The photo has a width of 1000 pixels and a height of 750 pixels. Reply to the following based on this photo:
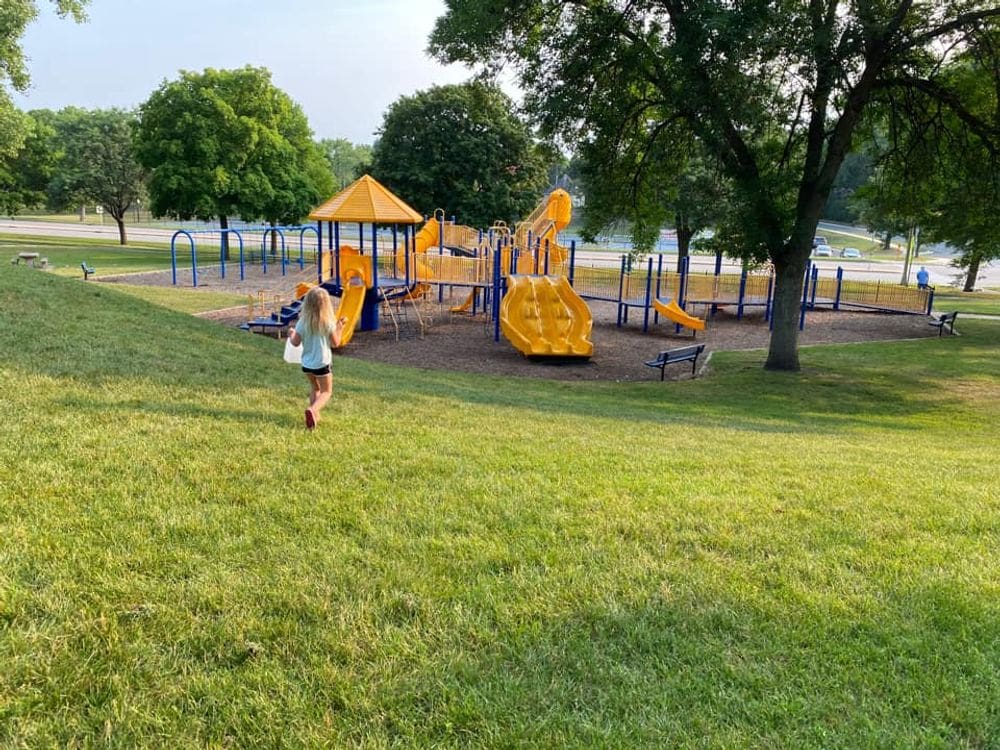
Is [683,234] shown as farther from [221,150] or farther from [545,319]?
[221,150]

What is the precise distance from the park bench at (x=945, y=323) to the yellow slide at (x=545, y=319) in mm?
12094

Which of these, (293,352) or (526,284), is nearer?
(293,352)

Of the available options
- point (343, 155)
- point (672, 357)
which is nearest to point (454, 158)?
point (672, 357)

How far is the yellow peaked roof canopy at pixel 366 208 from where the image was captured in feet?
62.1

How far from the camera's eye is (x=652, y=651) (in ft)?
9.39

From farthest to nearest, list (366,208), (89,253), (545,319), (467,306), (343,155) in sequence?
(343,155) → (89,253) → (467,306) → (366,208) → (545,319)

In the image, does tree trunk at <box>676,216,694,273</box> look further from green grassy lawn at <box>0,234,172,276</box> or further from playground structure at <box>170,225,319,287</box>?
green grassy lawn at <box>0,234,172,276</box>

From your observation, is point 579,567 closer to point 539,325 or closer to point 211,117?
point 539,325

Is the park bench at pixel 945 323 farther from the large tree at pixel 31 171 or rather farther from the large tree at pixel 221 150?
the large tree at pixel 31 171

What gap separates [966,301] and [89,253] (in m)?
47.9

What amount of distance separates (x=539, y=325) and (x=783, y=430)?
8.81 m

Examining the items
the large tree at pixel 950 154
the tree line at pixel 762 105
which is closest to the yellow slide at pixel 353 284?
the tree line at pixel 762 105

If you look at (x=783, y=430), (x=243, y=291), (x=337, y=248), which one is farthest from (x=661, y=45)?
(x=243, y=291)

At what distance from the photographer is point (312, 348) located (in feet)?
20.9
